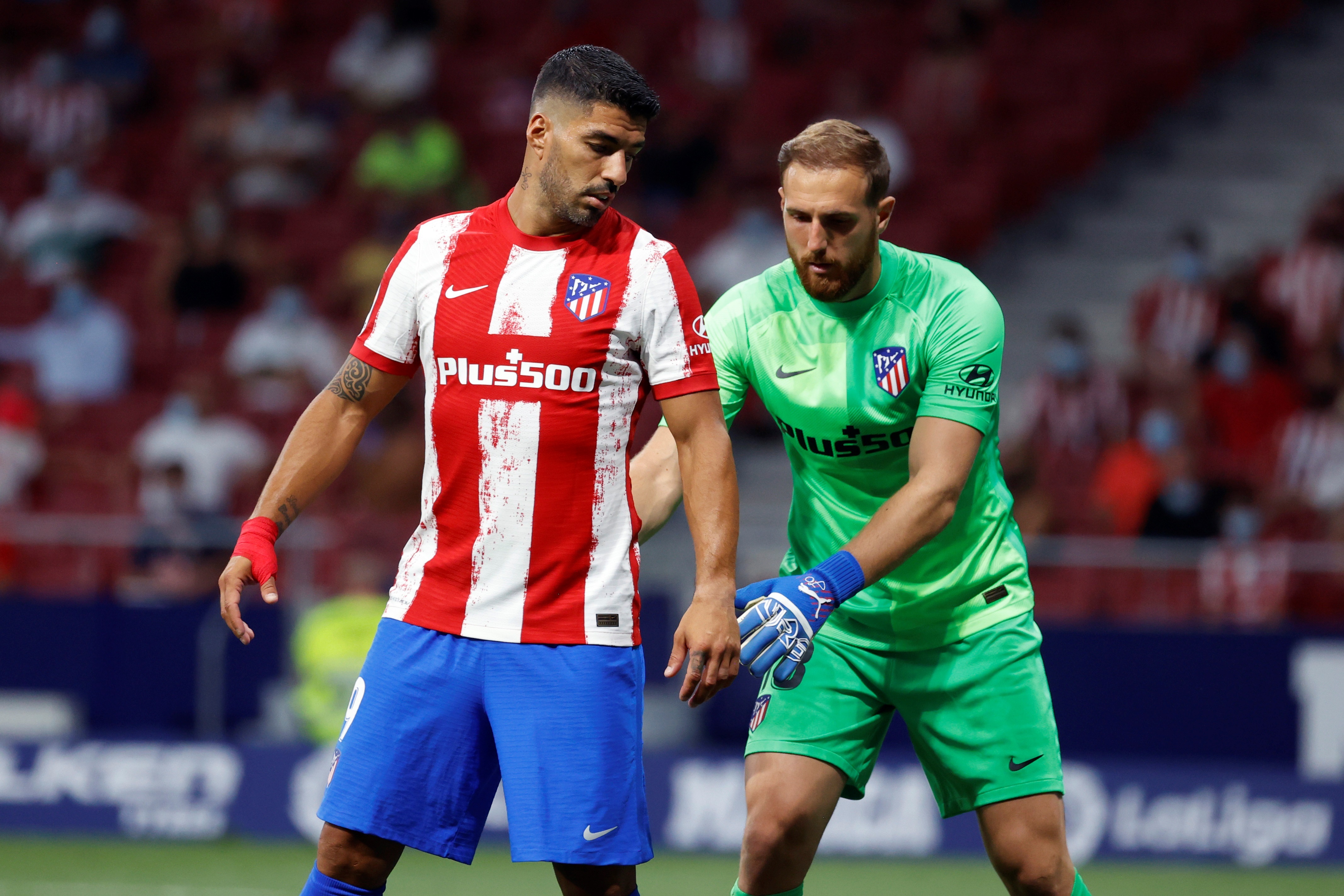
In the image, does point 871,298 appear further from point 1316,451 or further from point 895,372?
point 1316,451

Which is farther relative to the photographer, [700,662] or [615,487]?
[615,487]

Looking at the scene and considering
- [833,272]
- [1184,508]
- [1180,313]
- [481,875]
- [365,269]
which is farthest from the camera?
[365,269]

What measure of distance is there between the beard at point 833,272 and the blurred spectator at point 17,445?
8.51 meters

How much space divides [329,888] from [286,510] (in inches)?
35.6

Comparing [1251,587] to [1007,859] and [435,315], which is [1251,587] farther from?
[435,315]

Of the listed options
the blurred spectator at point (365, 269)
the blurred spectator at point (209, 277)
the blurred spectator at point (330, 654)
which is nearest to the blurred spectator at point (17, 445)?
the blurred spectator at point (209, 277)

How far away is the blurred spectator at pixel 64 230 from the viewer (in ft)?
47.2

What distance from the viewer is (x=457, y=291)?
4211mm

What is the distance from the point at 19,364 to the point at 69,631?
3596 millimetres

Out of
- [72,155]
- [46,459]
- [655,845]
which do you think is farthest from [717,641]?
[72,155]

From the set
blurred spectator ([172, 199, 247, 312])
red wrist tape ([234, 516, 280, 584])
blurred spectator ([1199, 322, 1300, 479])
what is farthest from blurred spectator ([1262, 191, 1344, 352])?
red wrist tape ([234, 516, 280, 584])

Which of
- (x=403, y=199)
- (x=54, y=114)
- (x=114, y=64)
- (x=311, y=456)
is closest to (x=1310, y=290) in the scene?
(x=403, y=199)

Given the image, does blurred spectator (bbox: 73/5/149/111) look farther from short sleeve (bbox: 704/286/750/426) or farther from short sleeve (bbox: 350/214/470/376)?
short sleeve (bbox: 350/214/470/376)

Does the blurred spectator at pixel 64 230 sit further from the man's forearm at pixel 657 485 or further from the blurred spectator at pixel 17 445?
the man's forearm at pixel 657 485
